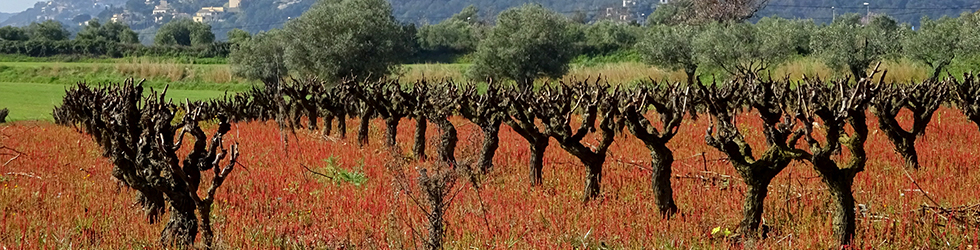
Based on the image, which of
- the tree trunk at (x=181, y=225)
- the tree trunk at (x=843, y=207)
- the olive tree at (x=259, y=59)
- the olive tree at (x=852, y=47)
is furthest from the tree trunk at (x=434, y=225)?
the olive tree at (x=259, y=59)

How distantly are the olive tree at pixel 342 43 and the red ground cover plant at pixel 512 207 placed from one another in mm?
27360

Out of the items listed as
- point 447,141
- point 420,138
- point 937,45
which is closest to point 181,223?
point 447,141

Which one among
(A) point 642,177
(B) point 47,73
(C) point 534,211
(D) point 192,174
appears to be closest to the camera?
(D) point 192,174

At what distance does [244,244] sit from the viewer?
772 centimetres

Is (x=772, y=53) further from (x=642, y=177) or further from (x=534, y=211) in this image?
(x=534, y=211)

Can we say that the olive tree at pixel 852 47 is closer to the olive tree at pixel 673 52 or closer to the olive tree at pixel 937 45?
the olive tree at pixel 937 45

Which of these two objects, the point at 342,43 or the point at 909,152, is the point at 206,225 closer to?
the point at 909,152

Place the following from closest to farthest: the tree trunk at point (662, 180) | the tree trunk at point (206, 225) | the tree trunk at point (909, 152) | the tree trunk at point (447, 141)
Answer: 1. the tree trunk at point (206, 225)
2. the tree trunk at point (662, 180)
3. the tree trunk at point (909, 152)
4. the tree trunk at point (447, 141)

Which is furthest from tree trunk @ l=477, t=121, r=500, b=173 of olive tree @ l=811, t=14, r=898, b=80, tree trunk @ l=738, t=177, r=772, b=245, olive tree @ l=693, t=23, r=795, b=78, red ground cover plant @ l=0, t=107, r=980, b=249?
olive tree @ l=693, t=23, r=795, b=78

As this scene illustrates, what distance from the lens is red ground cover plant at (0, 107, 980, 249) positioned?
7.74 m

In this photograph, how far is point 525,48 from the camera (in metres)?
46.2

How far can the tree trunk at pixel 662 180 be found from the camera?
905cm

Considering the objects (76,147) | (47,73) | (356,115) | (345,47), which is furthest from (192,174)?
(47,73)

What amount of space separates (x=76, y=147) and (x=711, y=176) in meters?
13.5
